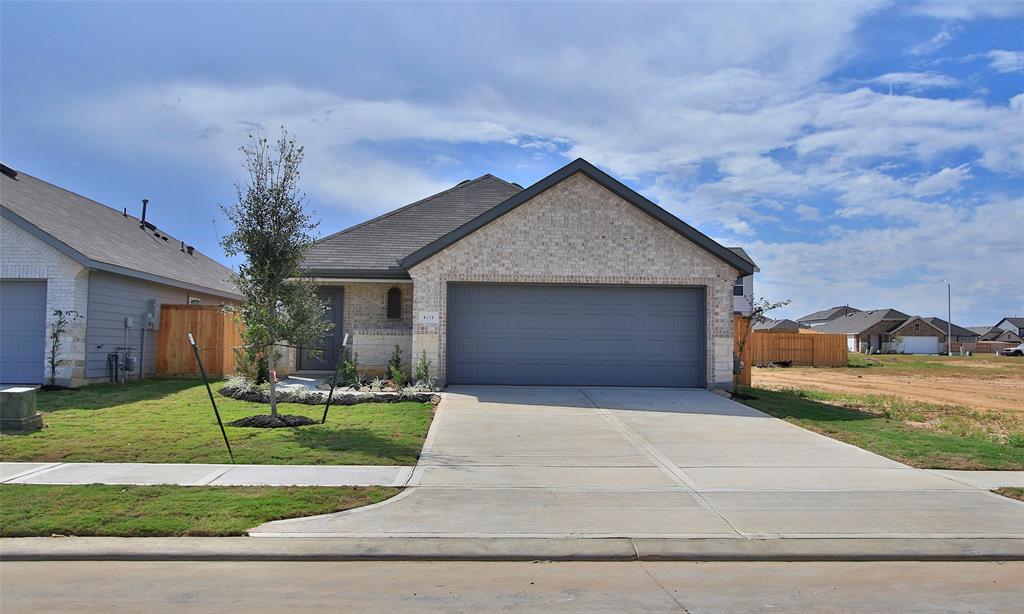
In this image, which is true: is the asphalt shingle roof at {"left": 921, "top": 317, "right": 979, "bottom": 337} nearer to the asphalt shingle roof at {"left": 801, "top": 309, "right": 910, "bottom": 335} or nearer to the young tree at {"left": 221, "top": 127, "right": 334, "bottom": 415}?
the asphalt shingle roof at {"left": 801, "top": 309, "right": 910, "bottom": 335}

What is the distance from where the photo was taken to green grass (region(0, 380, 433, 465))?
9148 millimetres

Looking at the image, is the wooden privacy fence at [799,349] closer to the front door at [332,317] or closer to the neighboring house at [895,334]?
the front door at [332,317]

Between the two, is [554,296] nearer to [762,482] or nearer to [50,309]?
[762,482]

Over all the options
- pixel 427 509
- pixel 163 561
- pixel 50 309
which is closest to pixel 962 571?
pixel 427 509

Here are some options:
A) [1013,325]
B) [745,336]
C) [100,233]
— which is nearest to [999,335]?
[1013,325]

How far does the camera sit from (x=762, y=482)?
8438 millimetres

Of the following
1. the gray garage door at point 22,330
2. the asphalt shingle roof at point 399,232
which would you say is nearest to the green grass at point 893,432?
the asphalt shingle roof at point 399,232

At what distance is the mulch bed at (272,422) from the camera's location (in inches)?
453

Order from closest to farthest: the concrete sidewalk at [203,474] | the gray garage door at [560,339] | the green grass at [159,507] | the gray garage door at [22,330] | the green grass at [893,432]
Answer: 1. the green grass at [159,507]
2. the concrete sidewalk at [203,474]
3. the green grass at [893,432]
4. the gray garage door at [22,330]
5. the gray garage door at [560,339]

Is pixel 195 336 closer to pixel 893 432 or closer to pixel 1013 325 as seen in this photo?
pixel 893 432

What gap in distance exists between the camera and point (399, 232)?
2053 centimetres

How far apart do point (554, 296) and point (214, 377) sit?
10.2 metres

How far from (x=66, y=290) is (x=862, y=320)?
279 feet

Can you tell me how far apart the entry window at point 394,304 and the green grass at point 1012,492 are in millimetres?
14389
